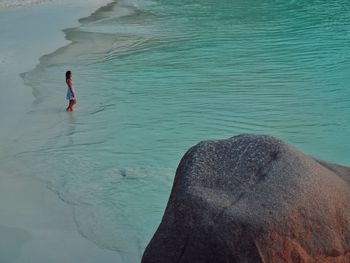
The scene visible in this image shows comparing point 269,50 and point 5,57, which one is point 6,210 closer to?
point 5,57

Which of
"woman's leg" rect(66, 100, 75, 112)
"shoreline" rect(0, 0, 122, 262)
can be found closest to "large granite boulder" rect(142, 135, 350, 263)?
"shoreline" rect(0, 0, 122, 262)

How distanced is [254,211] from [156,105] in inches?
338

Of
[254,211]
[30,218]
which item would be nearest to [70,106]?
[30,218]

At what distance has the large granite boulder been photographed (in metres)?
4.39

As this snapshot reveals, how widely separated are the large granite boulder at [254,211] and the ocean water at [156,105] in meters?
2.14

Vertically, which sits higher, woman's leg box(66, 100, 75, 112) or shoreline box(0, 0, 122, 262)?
woman's leg box(66, 100, 75, 112)

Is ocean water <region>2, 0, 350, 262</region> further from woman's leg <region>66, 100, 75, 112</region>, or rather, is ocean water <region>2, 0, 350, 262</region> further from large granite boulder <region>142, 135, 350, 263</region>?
large granite boulder <region>142, 135, 350, 263</region>

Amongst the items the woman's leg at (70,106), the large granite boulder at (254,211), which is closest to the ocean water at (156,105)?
the woman's leg at (70,106)

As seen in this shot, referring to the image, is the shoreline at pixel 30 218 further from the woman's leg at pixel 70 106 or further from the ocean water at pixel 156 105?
the woman's leg at pixel 70 106

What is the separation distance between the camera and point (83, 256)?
655 centimetres

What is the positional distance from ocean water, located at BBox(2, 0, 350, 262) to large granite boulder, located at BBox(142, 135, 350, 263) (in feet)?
7.01

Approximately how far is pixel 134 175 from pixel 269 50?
10.2 meters

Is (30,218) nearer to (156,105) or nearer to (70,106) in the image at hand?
(70,106)

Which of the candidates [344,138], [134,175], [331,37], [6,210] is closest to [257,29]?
[331,37]
